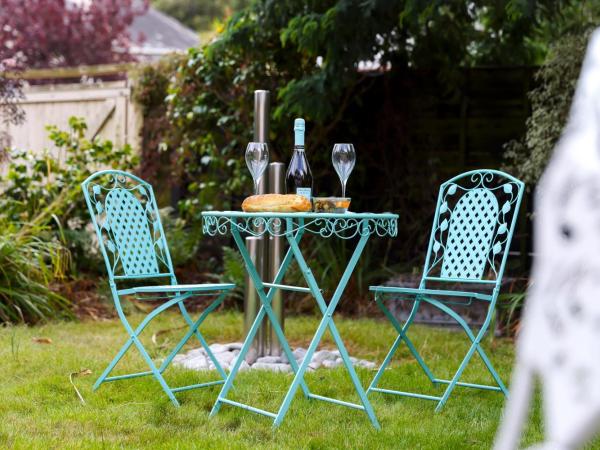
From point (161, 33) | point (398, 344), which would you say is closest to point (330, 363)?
point (398, 344)

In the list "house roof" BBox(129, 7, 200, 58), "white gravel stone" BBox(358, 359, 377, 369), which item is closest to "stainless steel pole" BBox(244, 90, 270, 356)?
"white gravel stone" BBox(358, 359, 377, 369)

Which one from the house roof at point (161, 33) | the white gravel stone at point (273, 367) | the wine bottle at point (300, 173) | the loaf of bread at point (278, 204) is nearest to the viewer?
the loaf of bread at point (278, 204)

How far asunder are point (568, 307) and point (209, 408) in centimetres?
253

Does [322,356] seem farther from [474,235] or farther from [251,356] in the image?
[474,235]

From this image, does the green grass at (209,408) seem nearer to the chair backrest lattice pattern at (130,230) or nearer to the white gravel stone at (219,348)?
the white gravel stone at (219,348)

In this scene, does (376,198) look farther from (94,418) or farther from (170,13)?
(170,13)

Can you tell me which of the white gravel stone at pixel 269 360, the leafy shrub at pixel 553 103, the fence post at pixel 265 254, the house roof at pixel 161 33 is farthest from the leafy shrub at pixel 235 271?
the house roof at pixel 161 33

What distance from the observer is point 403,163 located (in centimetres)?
685

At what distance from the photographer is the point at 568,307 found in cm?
131

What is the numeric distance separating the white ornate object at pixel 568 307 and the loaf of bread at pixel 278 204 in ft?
6.59

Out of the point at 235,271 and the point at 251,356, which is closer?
the point at 251,356

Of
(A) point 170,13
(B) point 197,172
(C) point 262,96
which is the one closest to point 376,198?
(B) point 197,172

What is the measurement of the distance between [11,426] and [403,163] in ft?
14.1

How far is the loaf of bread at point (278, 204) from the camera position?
133 inches
